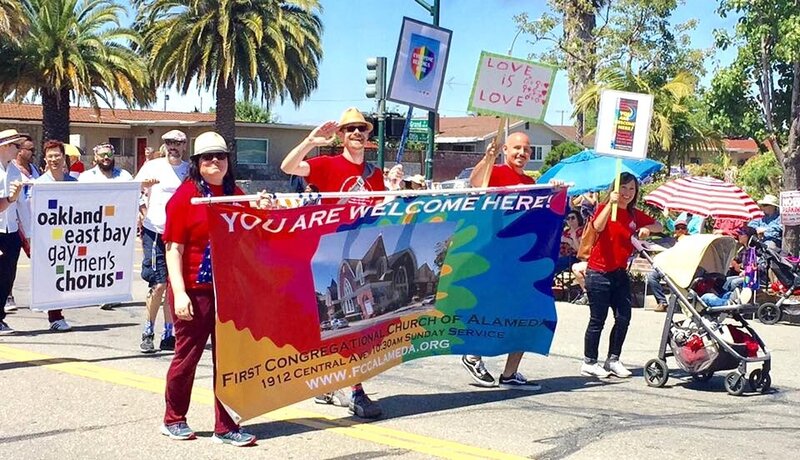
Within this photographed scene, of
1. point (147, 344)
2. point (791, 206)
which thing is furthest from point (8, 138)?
point (791, 206)

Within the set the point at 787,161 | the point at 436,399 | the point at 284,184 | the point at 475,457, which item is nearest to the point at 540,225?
the point at 436,399

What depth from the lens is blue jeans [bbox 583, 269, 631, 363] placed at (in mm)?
8500

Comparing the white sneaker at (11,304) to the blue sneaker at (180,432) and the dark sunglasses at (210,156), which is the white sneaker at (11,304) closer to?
the blue sneaker at (180,432)

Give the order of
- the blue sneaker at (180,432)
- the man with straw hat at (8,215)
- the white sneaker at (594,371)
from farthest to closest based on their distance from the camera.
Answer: the man with straw hat at (8,215), the white sneaker at (594,371), the blue sneaker at (180,432)

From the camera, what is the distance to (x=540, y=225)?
26.0ft

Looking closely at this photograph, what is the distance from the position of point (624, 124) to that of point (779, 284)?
23.7 feet

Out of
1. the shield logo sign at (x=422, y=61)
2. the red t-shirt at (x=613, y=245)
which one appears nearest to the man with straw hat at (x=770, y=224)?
the shield logo sign at (x=422, y=61)

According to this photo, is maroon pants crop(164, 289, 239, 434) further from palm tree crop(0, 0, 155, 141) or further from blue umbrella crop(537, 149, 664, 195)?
palm tree crop(0, 0, 155, 141)

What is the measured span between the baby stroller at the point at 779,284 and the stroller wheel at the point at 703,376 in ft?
17.8

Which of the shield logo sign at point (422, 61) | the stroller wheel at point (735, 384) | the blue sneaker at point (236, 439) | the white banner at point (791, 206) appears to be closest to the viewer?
the blue sneaker at point (236, 439)

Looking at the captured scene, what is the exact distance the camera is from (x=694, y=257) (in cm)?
836

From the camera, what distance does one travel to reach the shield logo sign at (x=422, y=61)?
14789 millimetres

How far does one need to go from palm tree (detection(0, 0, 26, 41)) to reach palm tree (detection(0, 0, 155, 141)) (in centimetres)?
258

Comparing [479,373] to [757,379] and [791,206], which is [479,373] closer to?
[757,379]
